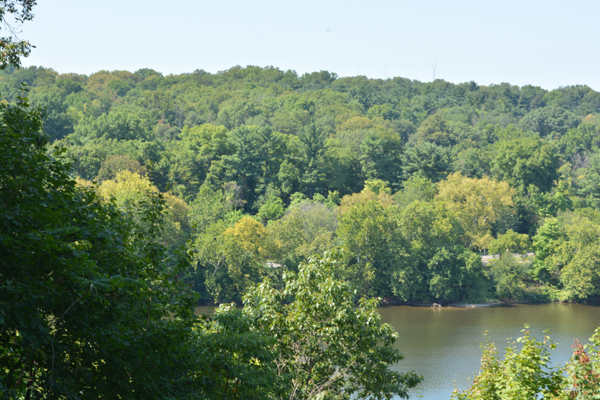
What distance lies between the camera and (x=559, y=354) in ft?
95.2

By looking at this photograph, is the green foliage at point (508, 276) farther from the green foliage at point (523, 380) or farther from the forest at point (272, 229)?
the green foliage at point (523, 380)

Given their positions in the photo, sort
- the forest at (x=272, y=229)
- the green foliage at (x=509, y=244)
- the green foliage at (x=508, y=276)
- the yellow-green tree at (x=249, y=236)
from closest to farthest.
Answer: the forest at (x=272, y=229), the yellow-green tree at (x=249, y=236), the green foliage at (x=508, y=276), the green foliage at (x=509, y=244)

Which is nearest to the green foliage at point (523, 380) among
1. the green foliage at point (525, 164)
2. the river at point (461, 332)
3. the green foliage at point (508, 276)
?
the river at point (461, 332)

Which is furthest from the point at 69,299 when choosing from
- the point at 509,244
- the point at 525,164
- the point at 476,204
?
the point at 525,164

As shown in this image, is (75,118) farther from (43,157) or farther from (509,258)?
(43,157)

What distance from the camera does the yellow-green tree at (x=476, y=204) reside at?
158ft

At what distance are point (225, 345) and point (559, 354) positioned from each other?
25.0m

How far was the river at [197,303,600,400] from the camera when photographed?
25.8m

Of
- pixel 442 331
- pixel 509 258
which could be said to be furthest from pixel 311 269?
pixel 509 258

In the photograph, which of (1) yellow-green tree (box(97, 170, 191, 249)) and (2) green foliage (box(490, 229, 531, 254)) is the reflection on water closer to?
(2) green foliage (box(490, 229, 531, 254))

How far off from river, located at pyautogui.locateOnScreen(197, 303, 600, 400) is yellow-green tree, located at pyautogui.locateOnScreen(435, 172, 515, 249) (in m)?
7.84

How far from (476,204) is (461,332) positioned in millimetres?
17484

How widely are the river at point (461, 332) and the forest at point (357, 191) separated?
2.40 metres

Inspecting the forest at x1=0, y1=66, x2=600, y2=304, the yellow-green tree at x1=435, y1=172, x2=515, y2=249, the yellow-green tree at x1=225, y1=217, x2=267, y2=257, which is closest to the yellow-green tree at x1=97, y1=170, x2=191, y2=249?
the forest at x1=0, y1=66, x2=600, y2=304
